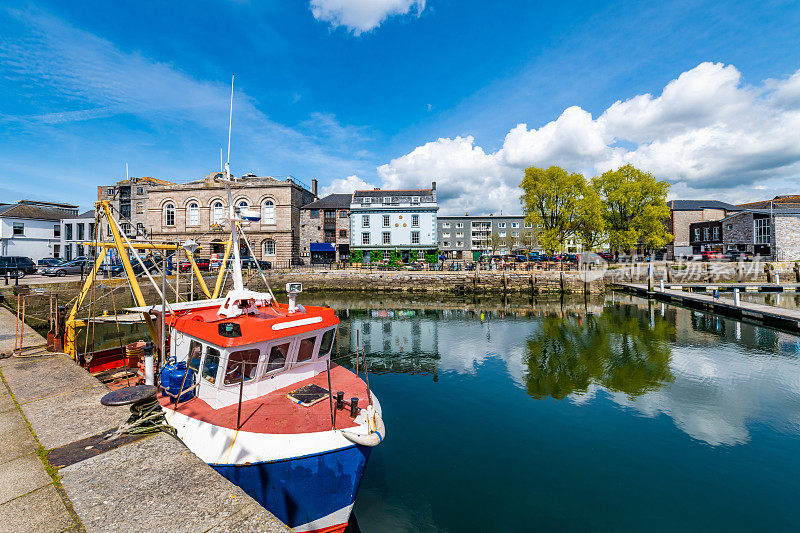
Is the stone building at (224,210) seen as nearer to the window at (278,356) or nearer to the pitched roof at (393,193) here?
the pitched roof at (393,193)

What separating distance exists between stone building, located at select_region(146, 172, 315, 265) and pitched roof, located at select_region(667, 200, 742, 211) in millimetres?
76311

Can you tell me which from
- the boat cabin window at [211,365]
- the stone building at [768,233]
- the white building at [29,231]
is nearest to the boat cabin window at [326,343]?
the boat cabin window at [211,365]

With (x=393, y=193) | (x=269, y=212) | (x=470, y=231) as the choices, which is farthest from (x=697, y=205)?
(x=269, y=212)

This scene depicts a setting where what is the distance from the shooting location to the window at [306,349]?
8227 millimetres

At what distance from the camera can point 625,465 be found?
366 inches

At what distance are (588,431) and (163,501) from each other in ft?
38.0

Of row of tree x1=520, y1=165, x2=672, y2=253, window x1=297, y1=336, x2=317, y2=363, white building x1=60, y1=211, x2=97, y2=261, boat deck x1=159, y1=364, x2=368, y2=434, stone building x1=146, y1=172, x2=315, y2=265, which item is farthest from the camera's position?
white building x1=60, y1=211, x2=97, y2=261

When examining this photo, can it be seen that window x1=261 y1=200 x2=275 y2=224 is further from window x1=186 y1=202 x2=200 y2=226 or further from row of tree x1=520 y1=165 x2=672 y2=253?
row of tree x1=520 y1=165 x2=672 y2=253

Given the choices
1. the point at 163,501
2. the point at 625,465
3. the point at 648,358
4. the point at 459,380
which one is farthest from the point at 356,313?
the point at 163,501

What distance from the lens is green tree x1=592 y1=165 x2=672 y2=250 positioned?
4659 cm

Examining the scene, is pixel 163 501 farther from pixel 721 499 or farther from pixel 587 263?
pixel 587 263

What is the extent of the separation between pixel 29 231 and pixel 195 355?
214ft

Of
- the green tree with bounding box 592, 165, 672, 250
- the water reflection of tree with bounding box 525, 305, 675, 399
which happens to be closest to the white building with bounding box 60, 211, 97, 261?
the water reflection of tree with bounding box 525, 305, 675, 399

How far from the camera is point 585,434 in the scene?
10.9 metres
